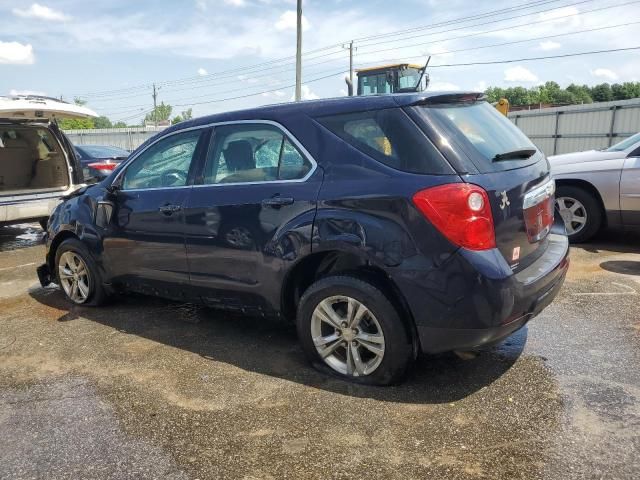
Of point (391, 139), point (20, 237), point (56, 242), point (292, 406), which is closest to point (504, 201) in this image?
point (391, 139)

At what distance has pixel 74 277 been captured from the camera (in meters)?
4.98

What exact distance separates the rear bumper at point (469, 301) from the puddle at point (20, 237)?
287 inches

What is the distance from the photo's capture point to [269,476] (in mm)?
2477

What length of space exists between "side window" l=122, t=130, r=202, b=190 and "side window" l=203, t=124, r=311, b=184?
243 millimetres

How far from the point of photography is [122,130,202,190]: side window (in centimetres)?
401

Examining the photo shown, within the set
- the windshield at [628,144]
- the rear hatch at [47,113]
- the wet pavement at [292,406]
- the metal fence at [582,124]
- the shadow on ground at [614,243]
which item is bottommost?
the wet pavement at [292,406]

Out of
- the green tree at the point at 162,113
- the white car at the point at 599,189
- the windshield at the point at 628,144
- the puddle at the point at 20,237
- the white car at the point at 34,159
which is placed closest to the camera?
the white car at the point at 599,189

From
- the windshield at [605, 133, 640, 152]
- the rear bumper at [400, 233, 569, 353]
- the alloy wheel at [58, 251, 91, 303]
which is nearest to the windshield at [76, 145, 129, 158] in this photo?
the alloy wheel at [58, 251, 91, 303]

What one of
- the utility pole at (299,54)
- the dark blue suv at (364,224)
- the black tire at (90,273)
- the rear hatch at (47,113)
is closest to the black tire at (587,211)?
the dark blue suv at (364,224)

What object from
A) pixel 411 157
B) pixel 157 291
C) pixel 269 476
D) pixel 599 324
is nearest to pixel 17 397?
pixel 157 291

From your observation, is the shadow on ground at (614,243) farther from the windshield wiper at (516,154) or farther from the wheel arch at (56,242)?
the wheel arch at (56,242)

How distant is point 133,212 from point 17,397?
157 cm

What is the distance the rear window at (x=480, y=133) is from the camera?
299 centimetres

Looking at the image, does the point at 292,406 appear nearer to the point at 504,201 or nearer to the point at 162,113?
the point at 504,201
